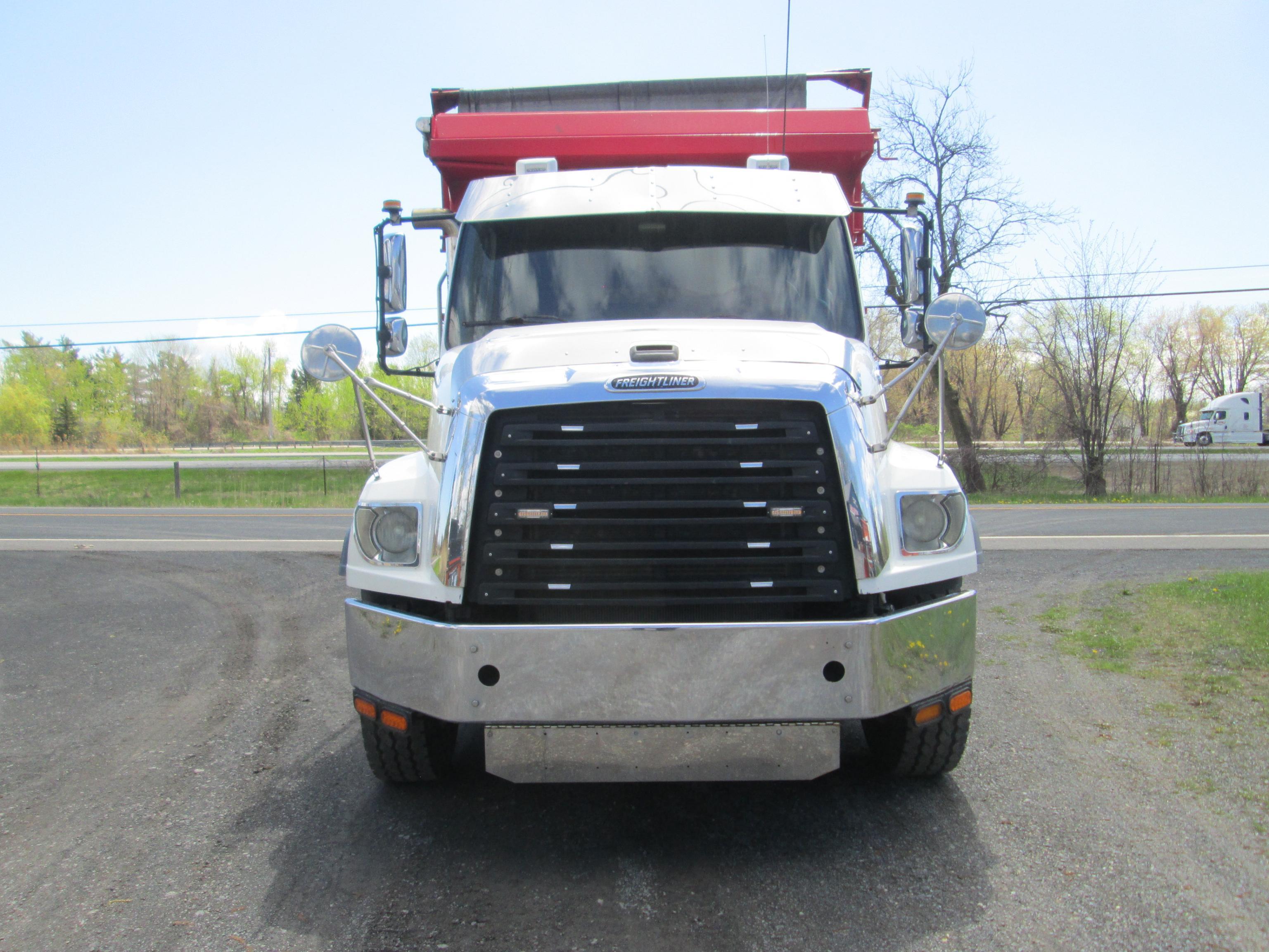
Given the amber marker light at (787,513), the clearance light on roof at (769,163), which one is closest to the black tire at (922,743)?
the amber marker light at (787,513)

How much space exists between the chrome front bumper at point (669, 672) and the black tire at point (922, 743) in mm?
618

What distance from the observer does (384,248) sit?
194 inches

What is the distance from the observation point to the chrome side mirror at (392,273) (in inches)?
195

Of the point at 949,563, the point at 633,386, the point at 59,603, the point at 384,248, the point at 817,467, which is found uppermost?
the point at 384,248

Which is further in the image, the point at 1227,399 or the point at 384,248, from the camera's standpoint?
the point at 1227,399

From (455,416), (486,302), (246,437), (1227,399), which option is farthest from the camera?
(246,437)

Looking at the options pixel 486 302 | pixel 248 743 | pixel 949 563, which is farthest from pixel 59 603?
pixel 949 563

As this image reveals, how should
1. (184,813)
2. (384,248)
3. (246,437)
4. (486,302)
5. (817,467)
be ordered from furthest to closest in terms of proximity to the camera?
(246,437) < (384,248) < (486,302) < (184,813) < (817,467)

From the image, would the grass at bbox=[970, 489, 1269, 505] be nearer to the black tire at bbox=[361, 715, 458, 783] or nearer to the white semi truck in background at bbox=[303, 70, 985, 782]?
the white semi truck in background at bbox=[303, 70, 985, 782]

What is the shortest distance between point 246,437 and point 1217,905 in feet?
315

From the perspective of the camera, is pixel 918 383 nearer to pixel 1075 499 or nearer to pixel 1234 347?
pixel 1075 499

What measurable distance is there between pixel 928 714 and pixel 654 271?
2.33 meters

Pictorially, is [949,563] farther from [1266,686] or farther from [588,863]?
[1266,686]

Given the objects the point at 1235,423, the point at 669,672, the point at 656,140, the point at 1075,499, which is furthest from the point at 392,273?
the point at 1235,423
